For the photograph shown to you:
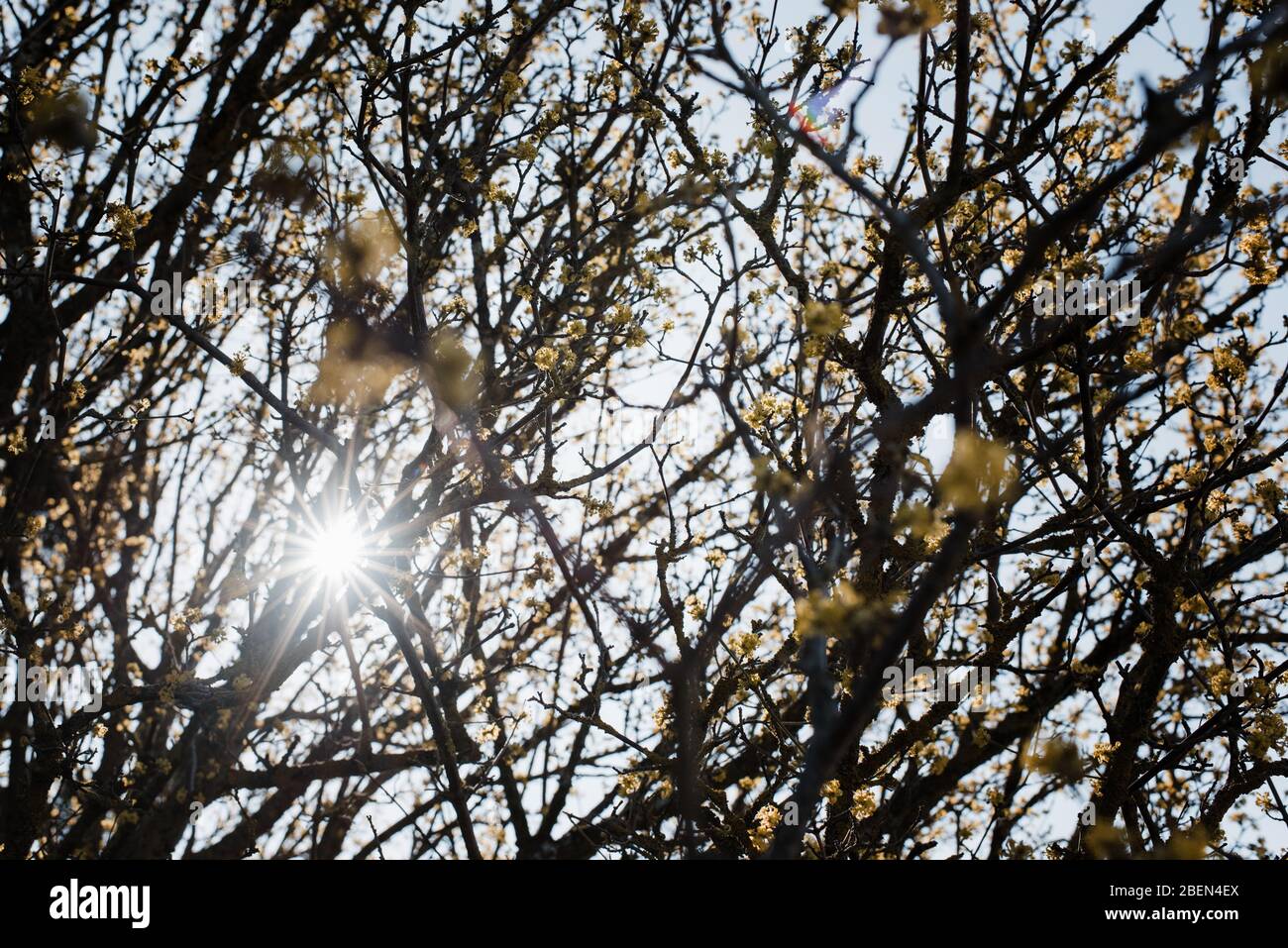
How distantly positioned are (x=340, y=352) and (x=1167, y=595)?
227 inches

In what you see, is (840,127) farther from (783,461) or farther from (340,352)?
(340,352)

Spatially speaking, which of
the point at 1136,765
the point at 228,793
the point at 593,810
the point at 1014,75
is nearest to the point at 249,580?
the point at 228,793

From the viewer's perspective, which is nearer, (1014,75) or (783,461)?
(783,461)

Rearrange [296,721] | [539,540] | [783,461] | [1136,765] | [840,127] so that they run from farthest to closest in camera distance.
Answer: [296,721], [539,540], [840,127], [1136,765], [783,461]

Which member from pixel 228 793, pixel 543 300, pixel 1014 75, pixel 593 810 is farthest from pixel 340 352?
pixel 1014 75

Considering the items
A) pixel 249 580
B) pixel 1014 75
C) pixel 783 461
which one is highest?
pixel 1014 75

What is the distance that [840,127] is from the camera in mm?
6098

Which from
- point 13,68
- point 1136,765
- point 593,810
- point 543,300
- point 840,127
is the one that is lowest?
point 1136,765

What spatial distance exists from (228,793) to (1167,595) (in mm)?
6782

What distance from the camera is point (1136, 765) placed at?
17.6 feet
